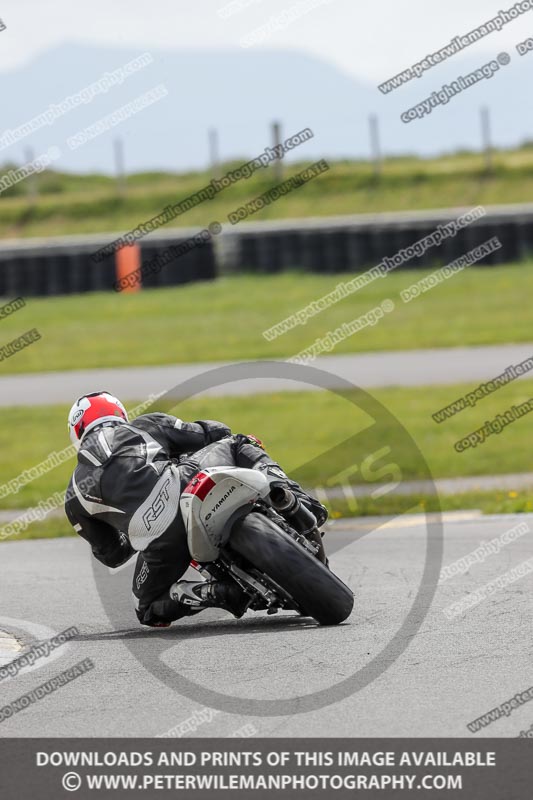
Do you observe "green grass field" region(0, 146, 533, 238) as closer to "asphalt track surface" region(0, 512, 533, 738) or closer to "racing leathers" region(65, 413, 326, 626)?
"asphalt track surface" region(0, 512, 533, 738)

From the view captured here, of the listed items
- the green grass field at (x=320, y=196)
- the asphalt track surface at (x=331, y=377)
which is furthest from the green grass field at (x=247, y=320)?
the green grass field at (x=320, y=196)

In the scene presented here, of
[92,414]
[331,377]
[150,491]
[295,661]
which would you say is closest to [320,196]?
[331,377]

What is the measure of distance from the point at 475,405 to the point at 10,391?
703 centimetres

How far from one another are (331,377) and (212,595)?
12.1m

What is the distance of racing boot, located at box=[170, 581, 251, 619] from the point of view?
6.91 meters

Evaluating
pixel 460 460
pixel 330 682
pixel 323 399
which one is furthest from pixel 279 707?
pixel 323 399

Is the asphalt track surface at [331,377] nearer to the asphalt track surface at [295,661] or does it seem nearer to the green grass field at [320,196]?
the asphalt track surface at [295,661]

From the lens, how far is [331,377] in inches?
745

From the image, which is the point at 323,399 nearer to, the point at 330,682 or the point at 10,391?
the point at 10,391

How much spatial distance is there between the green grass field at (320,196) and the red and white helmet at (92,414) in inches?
982

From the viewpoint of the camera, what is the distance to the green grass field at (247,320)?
70.8ft

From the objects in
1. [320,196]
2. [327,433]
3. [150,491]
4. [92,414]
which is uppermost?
[92,414]

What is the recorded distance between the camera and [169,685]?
231 inches

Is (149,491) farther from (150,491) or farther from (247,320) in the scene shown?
(247,320)
